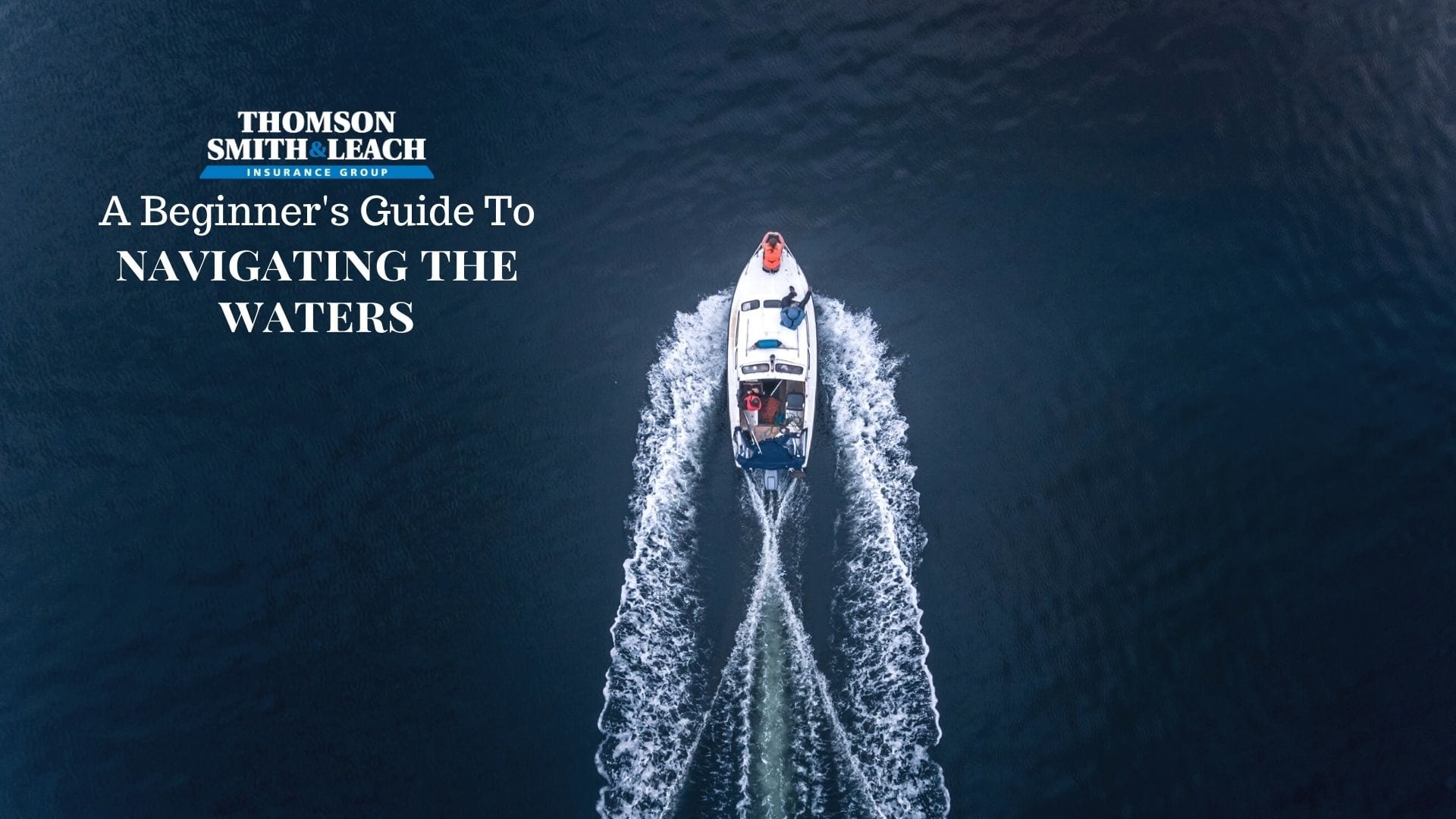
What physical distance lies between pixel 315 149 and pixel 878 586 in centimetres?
3164

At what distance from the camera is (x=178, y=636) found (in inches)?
1663

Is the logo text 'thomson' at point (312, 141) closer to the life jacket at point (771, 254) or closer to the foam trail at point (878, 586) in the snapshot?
the life jacket at point (771, 254)

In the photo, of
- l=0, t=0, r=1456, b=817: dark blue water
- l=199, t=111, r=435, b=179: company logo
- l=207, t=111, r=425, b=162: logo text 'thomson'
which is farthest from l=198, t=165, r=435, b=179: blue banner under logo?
l=0, t=0, r=1456, b=817: dark blue water

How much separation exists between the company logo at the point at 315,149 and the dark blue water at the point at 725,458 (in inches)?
31.4

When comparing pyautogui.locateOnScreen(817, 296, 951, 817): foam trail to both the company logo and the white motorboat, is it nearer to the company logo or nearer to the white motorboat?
the white motorboat

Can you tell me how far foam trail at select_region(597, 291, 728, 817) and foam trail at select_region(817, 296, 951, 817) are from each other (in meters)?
5.35

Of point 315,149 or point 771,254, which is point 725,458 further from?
point 315,149

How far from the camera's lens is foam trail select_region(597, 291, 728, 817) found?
1561 inches

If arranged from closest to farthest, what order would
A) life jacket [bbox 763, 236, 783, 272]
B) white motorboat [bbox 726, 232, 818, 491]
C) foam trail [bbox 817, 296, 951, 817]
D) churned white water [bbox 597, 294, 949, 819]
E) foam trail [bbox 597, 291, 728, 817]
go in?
churned white water [bbox 597, 294, 949, 819]
foam trail [bbox 817, 296, 951, 817]
foam trail [bbox 597, 291, 728, 817]
white motorboat [bbox 726, 232, 818, 491]
life jacket [bbox 763, 236, 783, 272]

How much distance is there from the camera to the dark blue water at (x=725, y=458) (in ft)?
133

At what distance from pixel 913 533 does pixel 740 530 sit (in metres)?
6.69

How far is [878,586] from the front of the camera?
41.9 metres

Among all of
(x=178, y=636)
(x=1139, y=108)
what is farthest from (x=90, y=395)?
(x=1139, y=108)

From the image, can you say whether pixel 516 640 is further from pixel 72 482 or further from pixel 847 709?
pixel 72 482
